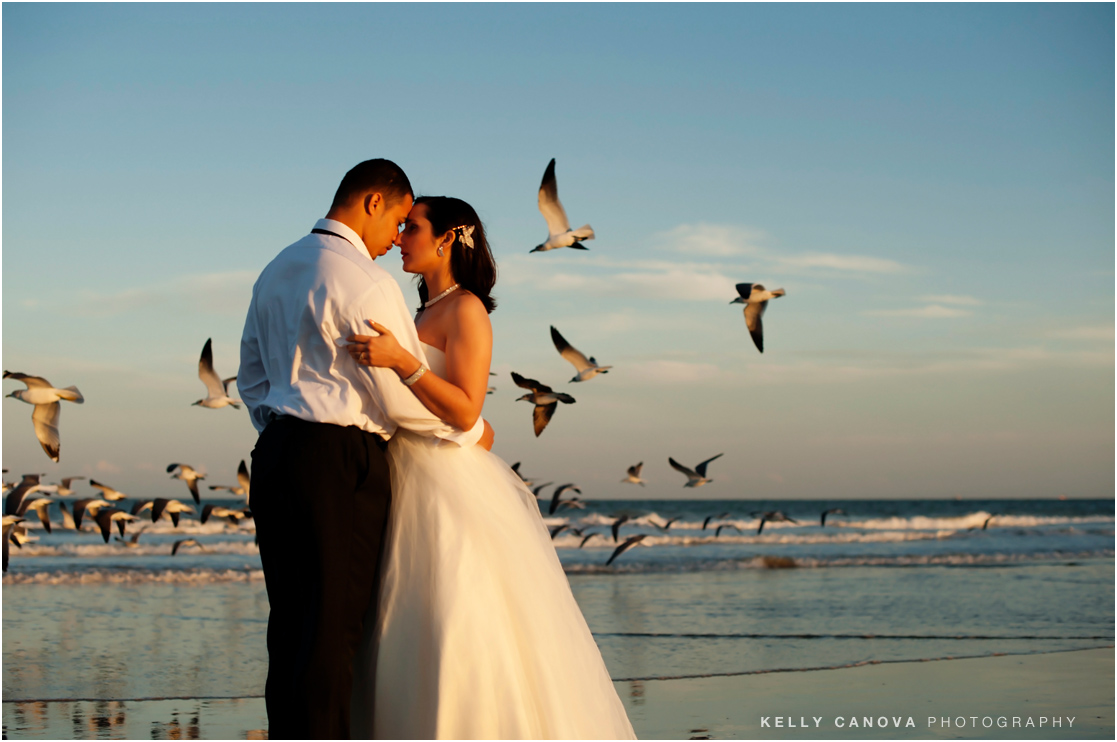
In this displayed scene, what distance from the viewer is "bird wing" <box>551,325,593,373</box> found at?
45.3 ft

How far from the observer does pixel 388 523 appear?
9.95 ft

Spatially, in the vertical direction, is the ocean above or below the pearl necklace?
below

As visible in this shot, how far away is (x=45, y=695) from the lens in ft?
23.1

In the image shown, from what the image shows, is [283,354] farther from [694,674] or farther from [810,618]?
[810,618]

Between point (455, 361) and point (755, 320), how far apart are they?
27.0ft

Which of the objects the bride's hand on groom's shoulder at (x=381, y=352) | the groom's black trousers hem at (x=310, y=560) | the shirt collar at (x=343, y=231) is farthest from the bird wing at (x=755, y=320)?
the groom's black trousers hem at (x=310, y=560)

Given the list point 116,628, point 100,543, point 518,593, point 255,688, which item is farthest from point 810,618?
point 100,543

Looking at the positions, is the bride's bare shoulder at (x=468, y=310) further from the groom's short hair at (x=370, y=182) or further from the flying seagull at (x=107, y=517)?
the flying seagull at (x=107, y=517)

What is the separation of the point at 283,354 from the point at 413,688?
1.09m

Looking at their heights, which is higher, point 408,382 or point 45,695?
point 408,382

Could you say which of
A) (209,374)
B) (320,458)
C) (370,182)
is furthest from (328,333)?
(209,374)

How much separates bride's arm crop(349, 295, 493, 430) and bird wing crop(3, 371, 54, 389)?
10005 mm

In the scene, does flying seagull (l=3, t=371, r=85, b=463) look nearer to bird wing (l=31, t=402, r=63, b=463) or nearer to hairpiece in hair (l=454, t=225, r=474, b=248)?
bird wing (l=31, t=402, r=63, b=463)

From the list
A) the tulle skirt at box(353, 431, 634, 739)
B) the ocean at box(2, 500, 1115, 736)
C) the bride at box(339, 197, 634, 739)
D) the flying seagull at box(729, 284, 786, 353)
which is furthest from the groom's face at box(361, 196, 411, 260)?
the flying seagull at box(729, 284, 786, 353)
